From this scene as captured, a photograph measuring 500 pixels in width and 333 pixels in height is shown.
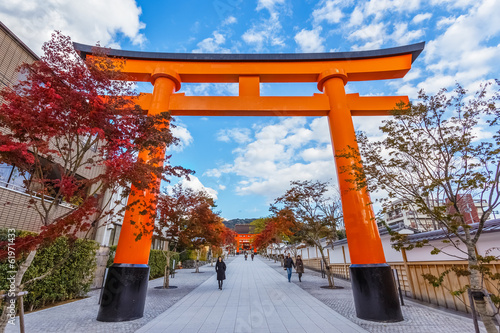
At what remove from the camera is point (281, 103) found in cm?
771

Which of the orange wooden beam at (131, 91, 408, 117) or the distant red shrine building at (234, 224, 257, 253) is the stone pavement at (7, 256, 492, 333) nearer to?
the orange wooden beam at (131, 91, 408, 117)

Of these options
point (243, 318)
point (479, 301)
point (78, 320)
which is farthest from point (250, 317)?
point (479, 301)

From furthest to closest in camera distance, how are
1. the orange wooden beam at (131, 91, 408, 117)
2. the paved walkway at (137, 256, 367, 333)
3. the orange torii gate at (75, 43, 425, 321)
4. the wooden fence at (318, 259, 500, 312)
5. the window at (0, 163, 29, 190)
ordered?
the window at (0, 163, 29, 190), the orange wooden beam at (131, 91, 408, 117), the wooden fence at (318, 259, 500, 312), the orange torii gate at (75, 43, 425, 321), the paved walkway at (137, 256, 367, 333)

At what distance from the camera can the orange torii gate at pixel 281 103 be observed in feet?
18.8

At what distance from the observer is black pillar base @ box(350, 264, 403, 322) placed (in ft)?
18.1

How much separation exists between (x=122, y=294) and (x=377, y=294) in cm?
623

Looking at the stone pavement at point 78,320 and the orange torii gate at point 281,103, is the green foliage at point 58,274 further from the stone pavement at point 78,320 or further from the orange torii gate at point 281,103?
the orange torii gate at point 281,103

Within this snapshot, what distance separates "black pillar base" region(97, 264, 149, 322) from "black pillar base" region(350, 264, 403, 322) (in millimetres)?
5583

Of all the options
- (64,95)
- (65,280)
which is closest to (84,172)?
(65,280)

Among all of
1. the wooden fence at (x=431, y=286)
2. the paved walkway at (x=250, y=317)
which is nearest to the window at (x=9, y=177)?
the paved walkway at (x=250, y=317)

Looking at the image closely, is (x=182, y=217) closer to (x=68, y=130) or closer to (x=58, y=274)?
(x=58, y=274)

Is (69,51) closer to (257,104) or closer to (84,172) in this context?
(257,104)

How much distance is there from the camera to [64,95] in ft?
13.6

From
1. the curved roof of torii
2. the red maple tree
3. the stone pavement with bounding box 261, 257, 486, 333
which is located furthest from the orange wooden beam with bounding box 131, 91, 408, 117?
the stone pavement with bounding box 261, 257, 486, 333
